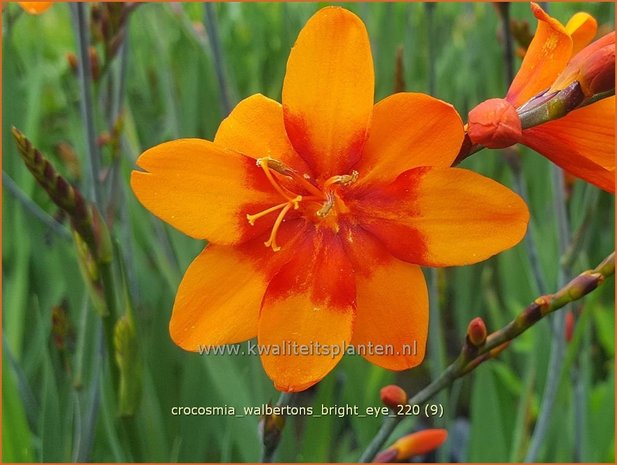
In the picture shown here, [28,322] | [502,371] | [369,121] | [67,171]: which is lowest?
[502,371]

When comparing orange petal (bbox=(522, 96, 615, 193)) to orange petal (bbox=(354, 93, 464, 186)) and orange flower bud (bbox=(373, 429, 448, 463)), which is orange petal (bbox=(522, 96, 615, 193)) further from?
orange flower bud (bbox=(373, 429, 448, 463))

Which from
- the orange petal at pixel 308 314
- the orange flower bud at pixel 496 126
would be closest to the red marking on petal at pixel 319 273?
the orange petal at pixel 308 314

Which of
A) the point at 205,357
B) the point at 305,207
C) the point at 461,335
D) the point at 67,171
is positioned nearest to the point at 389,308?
the point at 305,207

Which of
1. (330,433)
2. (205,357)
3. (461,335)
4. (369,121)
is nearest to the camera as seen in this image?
(369,121)

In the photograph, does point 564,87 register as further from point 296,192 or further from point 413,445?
point 413,445

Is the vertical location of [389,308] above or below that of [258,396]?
above

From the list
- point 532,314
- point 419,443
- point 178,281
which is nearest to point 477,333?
point 532,314

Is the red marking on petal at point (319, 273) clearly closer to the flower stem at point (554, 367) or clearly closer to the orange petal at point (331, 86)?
the orange petal at point (331, 86)

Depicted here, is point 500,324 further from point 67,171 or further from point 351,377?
point 67,171
